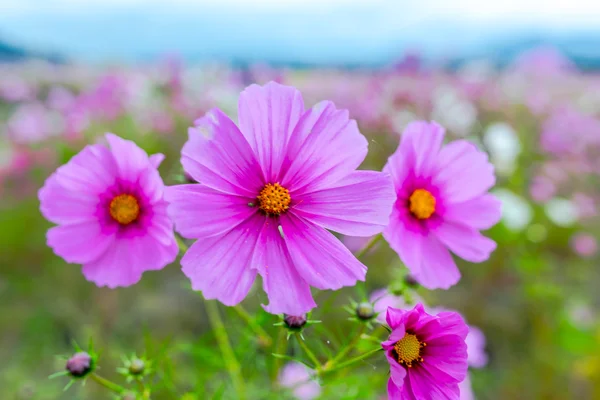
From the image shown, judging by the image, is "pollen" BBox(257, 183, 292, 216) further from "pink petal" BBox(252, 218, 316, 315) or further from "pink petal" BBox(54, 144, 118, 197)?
"pink petal" BBox(54, 144, 118, 197)

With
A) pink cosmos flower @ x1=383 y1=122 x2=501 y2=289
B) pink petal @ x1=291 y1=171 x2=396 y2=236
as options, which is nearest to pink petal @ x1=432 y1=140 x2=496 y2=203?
pink cosmos flower @ x1=383 y1=122 x2=501 y2=289

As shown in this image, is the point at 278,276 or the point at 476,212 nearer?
the point at 278,276

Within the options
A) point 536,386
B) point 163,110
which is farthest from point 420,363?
point 163,110

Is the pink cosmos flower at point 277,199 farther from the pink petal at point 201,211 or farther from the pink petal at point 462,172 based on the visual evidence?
the pink petal at point 462,172

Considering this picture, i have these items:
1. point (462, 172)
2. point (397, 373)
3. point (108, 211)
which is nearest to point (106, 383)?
point (108, 211)

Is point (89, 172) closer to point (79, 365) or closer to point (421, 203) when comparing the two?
point (79, 365)

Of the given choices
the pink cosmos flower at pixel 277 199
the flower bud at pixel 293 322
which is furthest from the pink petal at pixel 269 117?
the flower bud at pixel 293 322

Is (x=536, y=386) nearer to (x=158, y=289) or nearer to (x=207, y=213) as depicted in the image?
(x=158, y=289)
